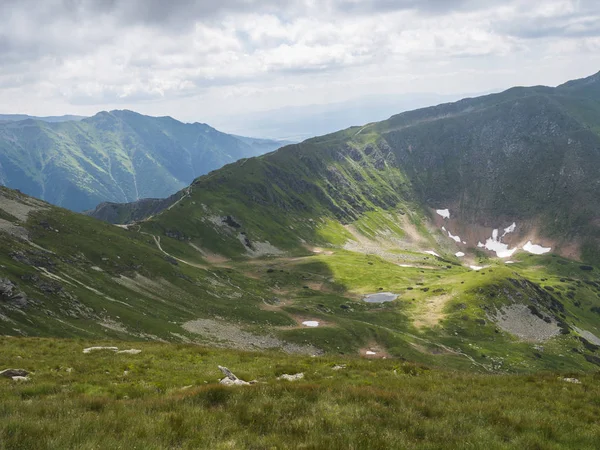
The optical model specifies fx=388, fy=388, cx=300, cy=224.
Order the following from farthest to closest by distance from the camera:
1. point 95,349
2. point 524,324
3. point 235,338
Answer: point 524,324 → point 235,338 → point 95,349

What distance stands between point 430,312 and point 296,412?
422 feet

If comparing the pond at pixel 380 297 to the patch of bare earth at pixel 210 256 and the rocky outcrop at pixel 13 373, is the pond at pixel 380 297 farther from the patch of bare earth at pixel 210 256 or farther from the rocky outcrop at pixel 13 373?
the rocky outcrop at pixel 13 373

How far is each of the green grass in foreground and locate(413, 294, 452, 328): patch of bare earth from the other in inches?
4223

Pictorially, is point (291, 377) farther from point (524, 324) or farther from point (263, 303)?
point (524, 324)

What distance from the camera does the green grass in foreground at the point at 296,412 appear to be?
1006 cm

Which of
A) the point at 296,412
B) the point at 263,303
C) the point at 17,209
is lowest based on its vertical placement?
the point at 263,303

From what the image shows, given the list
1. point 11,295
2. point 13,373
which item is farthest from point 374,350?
point 13,373

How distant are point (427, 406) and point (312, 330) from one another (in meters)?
80.5

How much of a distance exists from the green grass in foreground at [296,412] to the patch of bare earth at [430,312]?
107275mm

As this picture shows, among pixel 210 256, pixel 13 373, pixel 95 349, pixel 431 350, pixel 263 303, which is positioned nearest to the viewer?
pixel 13 373

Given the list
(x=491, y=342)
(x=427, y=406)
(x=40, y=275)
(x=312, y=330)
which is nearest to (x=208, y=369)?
(x=427, y=406)

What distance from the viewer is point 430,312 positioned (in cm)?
13112

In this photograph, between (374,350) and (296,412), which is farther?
(374,350)

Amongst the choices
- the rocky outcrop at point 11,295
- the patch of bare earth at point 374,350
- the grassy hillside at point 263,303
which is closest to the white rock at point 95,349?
the grassy hillside at point 263,303
